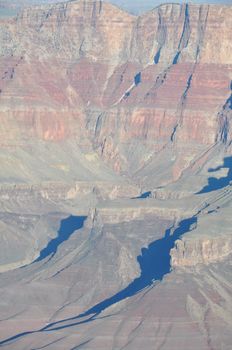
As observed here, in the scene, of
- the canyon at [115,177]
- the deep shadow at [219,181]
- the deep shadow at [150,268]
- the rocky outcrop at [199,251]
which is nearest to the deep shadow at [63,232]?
the canyon at [115,177]

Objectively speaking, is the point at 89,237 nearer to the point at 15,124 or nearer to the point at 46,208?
the point at 46,208

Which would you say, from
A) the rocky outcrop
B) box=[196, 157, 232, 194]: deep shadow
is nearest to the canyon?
the rocky outcrop

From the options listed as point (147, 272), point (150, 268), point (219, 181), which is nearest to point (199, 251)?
point (147, 272)

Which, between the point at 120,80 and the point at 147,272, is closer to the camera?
the point at 147,272

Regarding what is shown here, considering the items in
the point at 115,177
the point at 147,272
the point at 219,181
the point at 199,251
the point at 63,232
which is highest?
the point at 199,251

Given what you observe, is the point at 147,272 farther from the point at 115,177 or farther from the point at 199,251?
the point at 115,177
